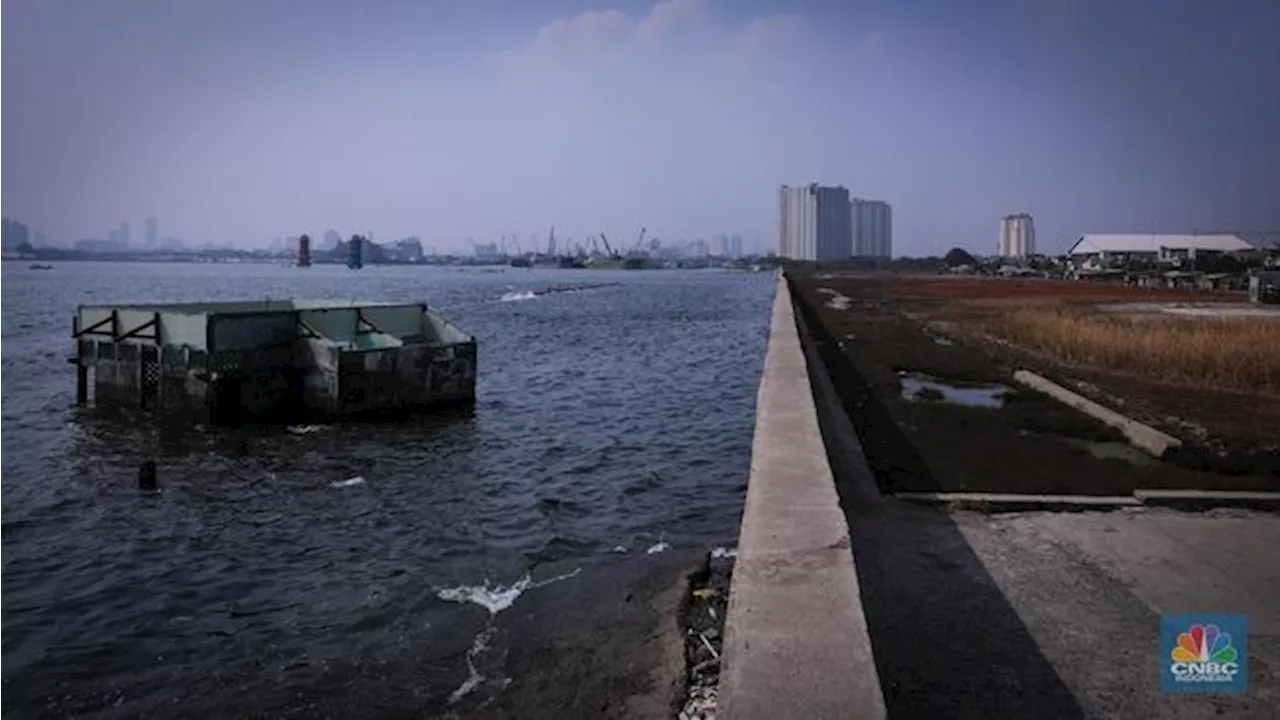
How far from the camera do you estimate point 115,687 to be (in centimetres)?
675

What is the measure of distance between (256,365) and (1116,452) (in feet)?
55.1

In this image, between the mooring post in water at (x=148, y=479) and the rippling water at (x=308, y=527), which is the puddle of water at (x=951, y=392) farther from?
the mooring post in water at (x=148, y=479)

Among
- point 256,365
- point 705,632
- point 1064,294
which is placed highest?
point 1064,294

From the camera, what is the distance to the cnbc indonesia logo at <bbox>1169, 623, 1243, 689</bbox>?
4719mm

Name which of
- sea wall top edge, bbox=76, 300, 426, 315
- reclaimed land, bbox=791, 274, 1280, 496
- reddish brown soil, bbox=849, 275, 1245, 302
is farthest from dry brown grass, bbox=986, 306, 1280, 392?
A: reddish brown soil, bbox=849, 275, 1245, 302

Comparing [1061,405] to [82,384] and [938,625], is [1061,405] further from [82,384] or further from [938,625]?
[82,384]

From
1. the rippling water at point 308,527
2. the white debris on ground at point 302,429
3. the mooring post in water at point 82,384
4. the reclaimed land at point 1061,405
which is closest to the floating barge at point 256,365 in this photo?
the mooring post in water at point 82,384

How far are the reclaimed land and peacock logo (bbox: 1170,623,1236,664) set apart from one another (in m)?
4.25

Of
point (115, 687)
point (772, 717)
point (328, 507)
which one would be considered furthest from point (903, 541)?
point (328, 507)

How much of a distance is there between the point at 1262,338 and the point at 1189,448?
13668mm

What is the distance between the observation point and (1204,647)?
495cm

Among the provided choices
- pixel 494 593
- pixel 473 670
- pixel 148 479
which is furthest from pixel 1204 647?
pixel 148 479

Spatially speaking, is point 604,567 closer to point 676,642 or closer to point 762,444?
point 762,444

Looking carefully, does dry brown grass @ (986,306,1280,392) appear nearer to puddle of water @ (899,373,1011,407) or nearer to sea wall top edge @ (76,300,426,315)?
puddle of water @ (899,373,1011,407)
